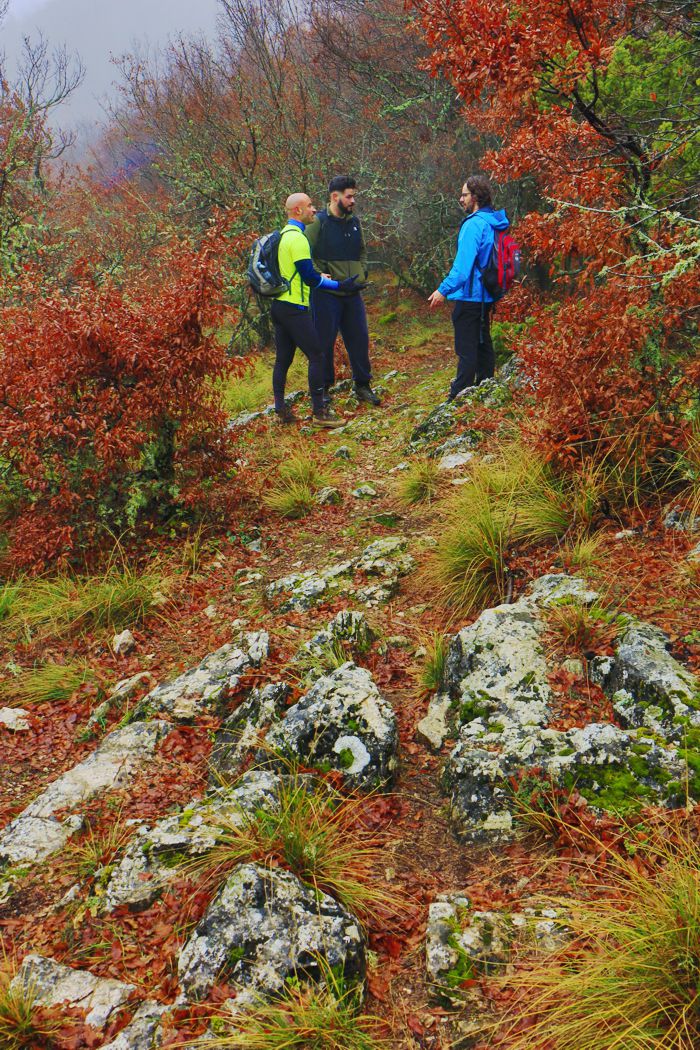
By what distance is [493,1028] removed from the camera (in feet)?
6.60

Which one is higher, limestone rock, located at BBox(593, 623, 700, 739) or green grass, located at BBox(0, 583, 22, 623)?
green grass, located at BBox(0, 583, 22, 623)

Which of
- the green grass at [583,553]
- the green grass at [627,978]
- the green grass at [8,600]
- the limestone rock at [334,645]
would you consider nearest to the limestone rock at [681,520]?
the green grass at [583,553]

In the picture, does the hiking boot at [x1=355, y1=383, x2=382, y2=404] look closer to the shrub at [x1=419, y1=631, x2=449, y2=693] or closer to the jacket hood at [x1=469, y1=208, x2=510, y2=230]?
the jacket hood at [x1=469, y1=208, x2=510, y2=230]

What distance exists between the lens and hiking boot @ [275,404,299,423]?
805 centimetres

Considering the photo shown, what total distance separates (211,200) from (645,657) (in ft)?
36.3

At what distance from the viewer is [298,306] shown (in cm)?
715

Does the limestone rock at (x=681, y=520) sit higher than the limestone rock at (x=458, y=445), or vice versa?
the limestone rock at (x=458, y=445)

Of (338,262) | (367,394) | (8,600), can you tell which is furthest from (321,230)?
(8,600)

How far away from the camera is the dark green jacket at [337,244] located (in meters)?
7.77

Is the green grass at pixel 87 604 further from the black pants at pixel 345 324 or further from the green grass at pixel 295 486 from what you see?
the black pants at pixel 345 324

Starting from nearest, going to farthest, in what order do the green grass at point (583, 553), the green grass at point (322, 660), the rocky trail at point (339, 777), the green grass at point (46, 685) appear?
the rocky trail at point (339, 777), the green grass at point (322, 660), the green grass at point (583, 553), the green grass at point (46, 685)

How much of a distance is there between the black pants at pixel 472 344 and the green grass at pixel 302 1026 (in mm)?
5872

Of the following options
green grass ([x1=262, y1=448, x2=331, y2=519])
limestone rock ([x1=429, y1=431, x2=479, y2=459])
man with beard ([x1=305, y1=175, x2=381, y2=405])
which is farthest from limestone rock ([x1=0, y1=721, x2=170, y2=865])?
man with beard ([x1=305, y1=175, x2=381, y2=405])

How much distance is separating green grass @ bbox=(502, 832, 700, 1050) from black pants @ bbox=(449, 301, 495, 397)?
17.9 ft
